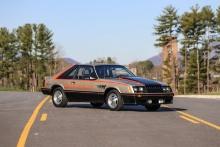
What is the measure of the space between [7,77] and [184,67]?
157ft

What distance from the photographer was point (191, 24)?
99.3 metres

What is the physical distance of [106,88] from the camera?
17.1 metres

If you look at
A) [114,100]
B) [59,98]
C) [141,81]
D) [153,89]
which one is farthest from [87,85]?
[153,89]

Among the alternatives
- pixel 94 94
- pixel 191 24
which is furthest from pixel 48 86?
pixel 191 24

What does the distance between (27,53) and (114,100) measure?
117337 mm

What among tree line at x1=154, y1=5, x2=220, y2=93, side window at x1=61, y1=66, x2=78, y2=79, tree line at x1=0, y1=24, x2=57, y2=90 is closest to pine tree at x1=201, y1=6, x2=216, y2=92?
tree line at x1=154, y1=5, x2=220, y2=93

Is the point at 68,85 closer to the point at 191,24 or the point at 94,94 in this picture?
the point at 94,94

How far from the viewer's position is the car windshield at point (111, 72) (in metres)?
17.5

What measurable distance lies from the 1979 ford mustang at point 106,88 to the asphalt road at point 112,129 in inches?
29.7

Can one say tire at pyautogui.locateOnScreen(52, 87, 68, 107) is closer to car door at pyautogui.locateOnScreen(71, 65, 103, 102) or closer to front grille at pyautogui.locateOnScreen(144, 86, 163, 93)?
car door at pyautogui.locateOnScreen(71, 65, 103, 102)

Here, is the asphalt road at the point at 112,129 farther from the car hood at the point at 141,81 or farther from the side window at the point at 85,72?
the side window at the point at 85,72

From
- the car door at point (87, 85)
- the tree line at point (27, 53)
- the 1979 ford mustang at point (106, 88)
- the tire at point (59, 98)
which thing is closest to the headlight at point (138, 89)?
the 1979 ford mustang at point (106, 88)

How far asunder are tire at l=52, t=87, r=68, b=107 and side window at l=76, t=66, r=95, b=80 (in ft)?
2.81

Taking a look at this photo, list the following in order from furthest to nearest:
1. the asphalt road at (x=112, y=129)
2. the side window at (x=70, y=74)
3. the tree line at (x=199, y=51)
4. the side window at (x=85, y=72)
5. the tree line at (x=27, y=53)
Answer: the tree line at (x=27, y=53), the tree line at (x=199, y=51), the side window at (x=70, y=74), the side window at (x=85, y=72), the asphalt road at (x=112, y=129)
